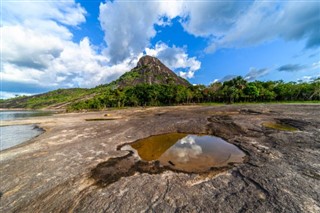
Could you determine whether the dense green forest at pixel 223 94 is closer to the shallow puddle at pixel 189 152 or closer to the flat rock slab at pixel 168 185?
the shallow puddle at pixel 189 152

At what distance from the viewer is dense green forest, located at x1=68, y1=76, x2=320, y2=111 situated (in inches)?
2596

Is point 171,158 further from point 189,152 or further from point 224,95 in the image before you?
point 224,95

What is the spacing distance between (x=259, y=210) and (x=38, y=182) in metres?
9.45

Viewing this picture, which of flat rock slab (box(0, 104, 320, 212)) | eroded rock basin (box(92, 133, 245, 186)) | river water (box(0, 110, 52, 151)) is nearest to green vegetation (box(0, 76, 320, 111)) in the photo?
river water (box(0, 110, 52, 151))

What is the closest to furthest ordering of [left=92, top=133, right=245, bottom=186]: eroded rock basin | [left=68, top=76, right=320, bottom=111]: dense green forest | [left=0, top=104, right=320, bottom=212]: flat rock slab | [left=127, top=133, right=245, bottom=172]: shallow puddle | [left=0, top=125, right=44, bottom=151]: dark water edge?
[left=0, top=104, right=320, bottom=212]: flat rock slab
[left=92, top=133, right=245, bottom=186]: eroded rock basin
[left=127, top=133, right=245, bottom=172]: shallow puddle
[left=0, top=125, right=44, bottom=151]: dark water edge
[left=68, top=76, right=320, bottom=111]: dense green forest

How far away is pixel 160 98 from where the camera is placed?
85.7 meters

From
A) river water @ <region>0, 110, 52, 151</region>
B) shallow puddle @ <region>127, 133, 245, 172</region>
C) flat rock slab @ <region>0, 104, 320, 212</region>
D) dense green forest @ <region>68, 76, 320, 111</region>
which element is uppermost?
dense green forest @ <region>68, 76, 320, 111</region>

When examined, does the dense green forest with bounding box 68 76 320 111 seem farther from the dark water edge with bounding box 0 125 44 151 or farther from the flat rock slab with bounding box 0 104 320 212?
the flat rock slab with bounding box 0 104 320 212

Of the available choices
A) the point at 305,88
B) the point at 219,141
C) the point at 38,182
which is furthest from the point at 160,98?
the point at 38,182

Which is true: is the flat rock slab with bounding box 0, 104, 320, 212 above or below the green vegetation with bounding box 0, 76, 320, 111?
below

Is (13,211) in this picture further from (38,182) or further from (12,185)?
(12,185)

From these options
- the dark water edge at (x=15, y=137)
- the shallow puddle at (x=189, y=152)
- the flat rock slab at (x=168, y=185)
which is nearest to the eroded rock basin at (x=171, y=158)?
the shallow puddle at (x=189, y=152)

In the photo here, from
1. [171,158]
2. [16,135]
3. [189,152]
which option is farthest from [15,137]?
[189,152]

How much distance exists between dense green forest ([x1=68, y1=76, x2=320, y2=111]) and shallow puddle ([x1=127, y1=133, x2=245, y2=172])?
215ft
